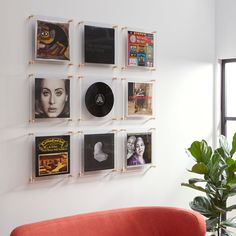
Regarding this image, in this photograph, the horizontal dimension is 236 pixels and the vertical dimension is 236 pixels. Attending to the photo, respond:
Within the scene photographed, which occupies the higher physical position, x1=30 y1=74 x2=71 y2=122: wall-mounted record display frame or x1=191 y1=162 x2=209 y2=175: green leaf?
x1=30 y1=74 x2=71 y2=122: wall-mounted record display frame

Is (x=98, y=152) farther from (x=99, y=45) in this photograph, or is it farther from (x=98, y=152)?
(x=99, y=45)

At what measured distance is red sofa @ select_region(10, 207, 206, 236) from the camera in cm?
275

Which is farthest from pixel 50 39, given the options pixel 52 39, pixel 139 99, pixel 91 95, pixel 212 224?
pixel 212 224

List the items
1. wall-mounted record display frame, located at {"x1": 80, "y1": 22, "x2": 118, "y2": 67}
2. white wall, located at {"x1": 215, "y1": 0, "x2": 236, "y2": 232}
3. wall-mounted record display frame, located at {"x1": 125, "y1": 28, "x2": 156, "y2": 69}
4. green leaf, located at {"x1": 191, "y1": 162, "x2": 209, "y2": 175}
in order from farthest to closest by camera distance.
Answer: white wall, located at {"x1": 215, "y1": 0, "x2": 236, "y2": 232} → wall-mounted record display frame, located at {"x1": 125, "y1": 28, "x2": 156, "y2": 69} → green leaf, located at {"x1": 191, "y1": 162, "x2": 209, "y2": 175} → wall-mounted record display frame, located at {"x1": 80, "y1": 22, "x2": 118, "y2": 67}

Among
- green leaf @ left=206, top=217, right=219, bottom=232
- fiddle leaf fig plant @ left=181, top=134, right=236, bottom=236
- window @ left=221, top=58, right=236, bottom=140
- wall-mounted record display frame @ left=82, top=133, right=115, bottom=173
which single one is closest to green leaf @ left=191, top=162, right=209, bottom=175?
fiddle leaf fig plant @ left=181, top=134, right=236, bottom=236

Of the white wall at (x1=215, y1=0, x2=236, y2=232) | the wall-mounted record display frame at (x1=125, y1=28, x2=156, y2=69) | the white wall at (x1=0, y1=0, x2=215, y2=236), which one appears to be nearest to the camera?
the white wall at (x1=0, y1=0, x2=215, y2=236)

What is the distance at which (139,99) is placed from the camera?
3.74 m

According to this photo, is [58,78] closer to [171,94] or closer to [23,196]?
[23,196]

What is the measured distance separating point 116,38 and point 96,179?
125 centimetres

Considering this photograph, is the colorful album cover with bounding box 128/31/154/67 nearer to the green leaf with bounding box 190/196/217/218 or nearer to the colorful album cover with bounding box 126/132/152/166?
the colorful album cover with bounding box 126/132/152/166

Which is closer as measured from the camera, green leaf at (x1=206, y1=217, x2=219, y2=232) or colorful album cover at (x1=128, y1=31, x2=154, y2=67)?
green leaf at (x1=206, y1=217, x2=219, y2=232)

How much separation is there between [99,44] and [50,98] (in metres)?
0.65

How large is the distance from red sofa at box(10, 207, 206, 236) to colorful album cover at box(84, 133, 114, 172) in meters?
0.56

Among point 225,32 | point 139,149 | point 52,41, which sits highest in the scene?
point 225,32
